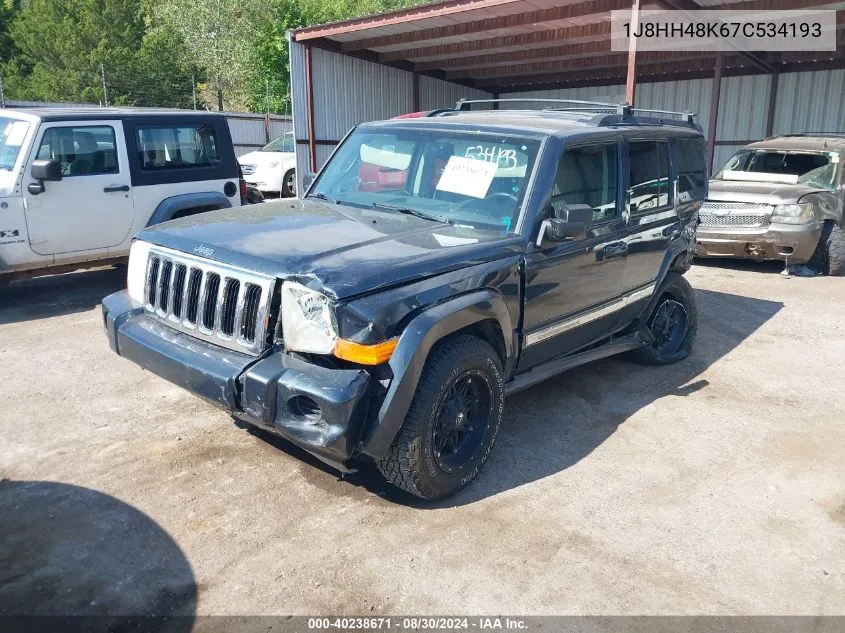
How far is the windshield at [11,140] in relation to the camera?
6609 mm

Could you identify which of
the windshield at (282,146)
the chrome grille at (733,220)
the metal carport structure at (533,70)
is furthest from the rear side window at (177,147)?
the windshield at (282,146)

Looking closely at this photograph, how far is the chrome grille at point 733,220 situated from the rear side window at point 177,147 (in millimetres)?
6136

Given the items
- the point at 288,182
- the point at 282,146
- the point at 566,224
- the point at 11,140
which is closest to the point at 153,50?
the point at 282,146

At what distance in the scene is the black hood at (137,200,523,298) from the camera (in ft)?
10.3

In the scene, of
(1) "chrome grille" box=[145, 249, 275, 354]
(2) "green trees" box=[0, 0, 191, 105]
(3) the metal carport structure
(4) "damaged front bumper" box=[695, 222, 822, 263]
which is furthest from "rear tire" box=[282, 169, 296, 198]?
(2) "green trees" box=[0, 0, 191, 105]

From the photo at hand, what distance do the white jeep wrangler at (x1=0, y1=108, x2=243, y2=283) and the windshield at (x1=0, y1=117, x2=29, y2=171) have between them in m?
0.01

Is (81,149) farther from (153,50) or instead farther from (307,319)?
(153,50)

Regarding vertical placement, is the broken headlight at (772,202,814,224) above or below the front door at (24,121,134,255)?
below

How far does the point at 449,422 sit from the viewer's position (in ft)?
11.6

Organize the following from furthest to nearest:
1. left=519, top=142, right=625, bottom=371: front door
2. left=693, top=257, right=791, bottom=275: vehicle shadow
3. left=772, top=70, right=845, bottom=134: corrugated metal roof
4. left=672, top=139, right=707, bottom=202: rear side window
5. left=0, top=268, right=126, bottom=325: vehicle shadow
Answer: left=772, top=70, right=845, bottom=134: corrugated metal roof, left=693, top=257, right=791, bottom=275: vehicle shadow, left=0, top=268, right=126, bottom=325: vehicle shadow, left=672, top=139, right=707, bottom=202: rear side window, left=519, top=142, right=625, bottom=371: front door

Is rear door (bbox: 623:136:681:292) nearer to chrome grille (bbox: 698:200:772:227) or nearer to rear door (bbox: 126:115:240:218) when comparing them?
chrome grille (bbox: 698:200:772:227)

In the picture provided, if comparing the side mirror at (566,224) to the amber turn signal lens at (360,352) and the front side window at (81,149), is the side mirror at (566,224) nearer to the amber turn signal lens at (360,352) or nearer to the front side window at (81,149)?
the amber turn signal lens at (360,352)

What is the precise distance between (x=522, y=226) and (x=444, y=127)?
0.97 metres

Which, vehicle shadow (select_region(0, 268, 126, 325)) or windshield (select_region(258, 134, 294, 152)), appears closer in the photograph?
Result: vehicle shadow (select_region(0, 268, 126, 325))
